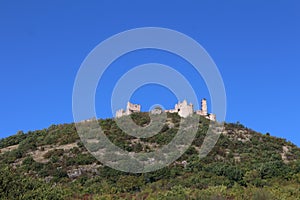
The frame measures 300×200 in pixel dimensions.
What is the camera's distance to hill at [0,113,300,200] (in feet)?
167

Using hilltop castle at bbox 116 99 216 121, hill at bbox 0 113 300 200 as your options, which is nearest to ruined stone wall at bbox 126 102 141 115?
hilltop castle at bbox 116 99 216 121

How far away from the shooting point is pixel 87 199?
47.7 meters

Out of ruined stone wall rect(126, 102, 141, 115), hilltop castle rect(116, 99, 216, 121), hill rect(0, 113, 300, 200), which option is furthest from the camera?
ruined stone wall rect(126, 102, 141, 115)

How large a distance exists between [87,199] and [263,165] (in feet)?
83.6

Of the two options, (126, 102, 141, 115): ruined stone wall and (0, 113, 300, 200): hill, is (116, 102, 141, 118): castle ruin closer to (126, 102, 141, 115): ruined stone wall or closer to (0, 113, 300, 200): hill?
(126, 102, 141, 115): ruined stone wall

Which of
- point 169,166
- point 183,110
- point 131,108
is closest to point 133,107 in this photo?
point 131,108

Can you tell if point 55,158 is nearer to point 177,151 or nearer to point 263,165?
point 177,151

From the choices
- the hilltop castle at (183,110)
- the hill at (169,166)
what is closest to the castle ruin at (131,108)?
the hilltop castle at (183,110)

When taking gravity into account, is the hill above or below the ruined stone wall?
below

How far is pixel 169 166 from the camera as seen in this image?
6588cm

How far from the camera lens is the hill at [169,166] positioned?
50969 millimetres

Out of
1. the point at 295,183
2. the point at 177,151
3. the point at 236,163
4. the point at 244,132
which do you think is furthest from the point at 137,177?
the point at 244,132

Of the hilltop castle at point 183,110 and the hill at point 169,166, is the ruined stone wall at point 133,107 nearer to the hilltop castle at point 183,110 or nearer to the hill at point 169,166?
the hilltop castle at point 183,110

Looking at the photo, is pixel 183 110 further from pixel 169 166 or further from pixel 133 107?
pixel 169 166
